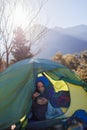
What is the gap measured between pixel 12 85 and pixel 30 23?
1050 cm

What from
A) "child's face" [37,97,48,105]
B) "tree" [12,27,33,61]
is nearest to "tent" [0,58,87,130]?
"child's face" [37,97,48,105]

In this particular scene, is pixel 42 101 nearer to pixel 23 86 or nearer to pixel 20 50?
pixel 23 86

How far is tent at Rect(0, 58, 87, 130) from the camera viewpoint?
539 centimetres

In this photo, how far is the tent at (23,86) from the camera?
5.39m

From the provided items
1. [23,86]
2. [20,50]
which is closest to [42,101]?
[23,86]

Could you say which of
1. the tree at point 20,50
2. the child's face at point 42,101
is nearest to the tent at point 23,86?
the child's face at point 42,101

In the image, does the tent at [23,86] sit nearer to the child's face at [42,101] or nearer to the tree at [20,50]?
the child's face at [42,101]

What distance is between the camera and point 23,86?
5.57m

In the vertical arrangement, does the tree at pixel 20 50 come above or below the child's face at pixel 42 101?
below

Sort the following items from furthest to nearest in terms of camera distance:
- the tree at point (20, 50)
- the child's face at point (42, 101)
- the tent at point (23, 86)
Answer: the tree at point (20, 50)
the child's face at point (42, 101)
the tent at point (23, 86)

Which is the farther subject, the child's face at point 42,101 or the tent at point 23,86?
the child's face at point 42,101

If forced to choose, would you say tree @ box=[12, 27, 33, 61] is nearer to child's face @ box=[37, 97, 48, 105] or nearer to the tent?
the tent

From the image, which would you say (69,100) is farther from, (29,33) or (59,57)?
(59,57)

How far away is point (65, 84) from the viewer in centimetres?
674
